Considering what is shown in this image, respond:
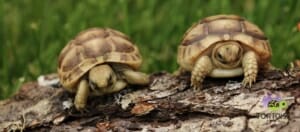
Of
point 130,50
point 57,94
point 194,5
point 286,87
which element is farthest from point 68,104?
point 194,5

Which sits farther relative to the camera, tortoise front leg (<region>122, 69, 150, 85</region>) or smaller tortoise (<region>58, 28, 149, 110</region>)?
tortoise front leg (<region>122, 69, 150, 85</region>)

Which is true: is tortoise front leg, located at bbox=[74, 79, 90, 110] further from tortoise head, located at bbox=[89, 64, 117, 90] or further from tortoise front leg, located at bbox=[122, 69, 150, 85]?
tortoise front leg, located at bbox=[122, 69, 150, 85]

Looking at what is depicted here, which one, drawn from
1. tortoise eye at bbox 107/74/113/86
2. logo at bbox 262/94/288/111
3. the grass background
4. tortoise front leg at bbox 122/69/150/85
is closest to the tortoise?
logo at bbox 262/94/288/111

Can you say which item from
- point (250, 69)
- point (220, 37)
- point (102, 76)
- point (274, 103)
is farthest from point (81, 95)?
point (274, 103)

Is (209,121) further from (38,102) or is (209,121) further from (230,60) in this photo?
(38,102)

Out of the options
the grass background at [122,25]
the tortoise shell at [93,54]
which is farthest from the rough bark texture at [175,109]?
the grass background at [122,25]

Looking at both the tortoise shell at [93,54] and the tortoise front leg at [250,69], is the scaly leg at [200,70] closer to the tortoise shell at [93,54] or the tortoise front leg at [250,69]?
the tortoise front leg at [250,69]
